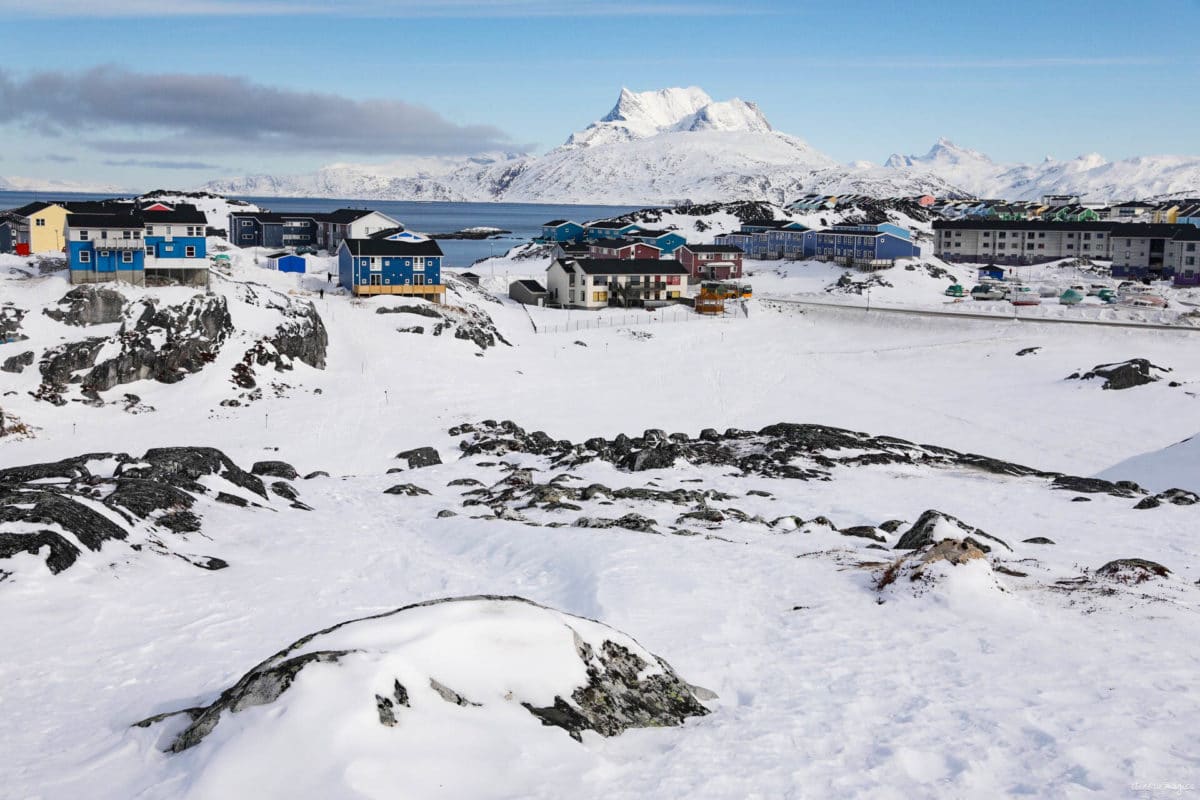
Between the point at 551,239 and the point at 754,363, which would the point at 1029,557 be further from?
the point at 551,239

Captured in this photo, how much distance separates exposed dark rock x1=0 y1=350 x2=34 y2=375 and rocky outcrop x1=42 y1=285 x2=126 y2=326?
401 cm

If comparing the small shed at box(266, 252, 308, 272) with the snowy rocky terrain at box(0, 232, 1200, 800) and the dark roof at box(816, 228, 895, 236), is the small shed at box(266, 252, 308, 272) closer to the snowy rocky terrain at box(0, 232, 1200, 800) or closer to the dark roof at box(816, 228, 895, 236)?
the snowy rocky terrain at box(0, 232, 1200, 800)

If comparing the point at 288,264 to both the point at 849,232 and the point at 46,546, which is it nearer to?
the point at 849,232

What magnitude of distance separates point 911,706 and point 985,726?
3.13 ft

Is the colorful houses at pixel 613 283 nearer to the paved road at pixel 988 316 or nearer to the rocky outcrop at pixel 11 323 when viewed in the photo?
the paved road at pixel 988 316

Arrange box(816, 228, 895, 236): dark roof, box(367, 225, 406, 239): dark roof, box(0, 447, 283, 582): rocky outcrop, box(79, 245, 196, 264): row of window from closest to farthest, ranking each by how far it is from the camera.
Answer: box(0, 447, 283, 582): rocky outcrop < box(79, 245, 196, 264): row of window < box(367, 225, 406, 239): dark roof < box(816, 228, 895, 236): dark roof

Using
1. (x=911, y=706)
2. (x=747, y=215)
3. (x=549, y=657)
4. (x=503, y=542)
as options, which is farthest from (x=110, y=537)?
(x=747, y=215)

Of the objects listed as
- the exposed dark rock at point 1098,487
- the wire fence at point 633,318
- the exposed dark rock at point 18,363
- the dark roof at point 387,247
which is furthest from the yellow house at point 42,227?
the exposed dark rock at point 1098,487

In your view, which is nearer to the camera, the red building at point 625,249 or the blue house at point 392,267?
the blue house at point 392,267

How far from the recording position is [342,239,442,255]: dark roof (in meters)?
73.7

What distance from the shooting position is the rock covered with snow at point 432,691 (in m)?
8.23

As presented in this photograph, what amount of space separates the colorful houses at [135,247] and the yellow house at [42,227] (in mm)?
14924

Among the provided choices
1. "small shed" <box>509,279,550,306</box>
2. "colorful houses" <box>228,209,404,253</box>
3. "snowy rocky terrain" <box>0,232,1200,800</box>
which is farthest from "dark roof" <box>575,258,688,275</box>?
"snowy rocky terrain" <box>0,232,1200,800</box>

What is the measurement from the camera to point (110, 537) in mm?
17438
